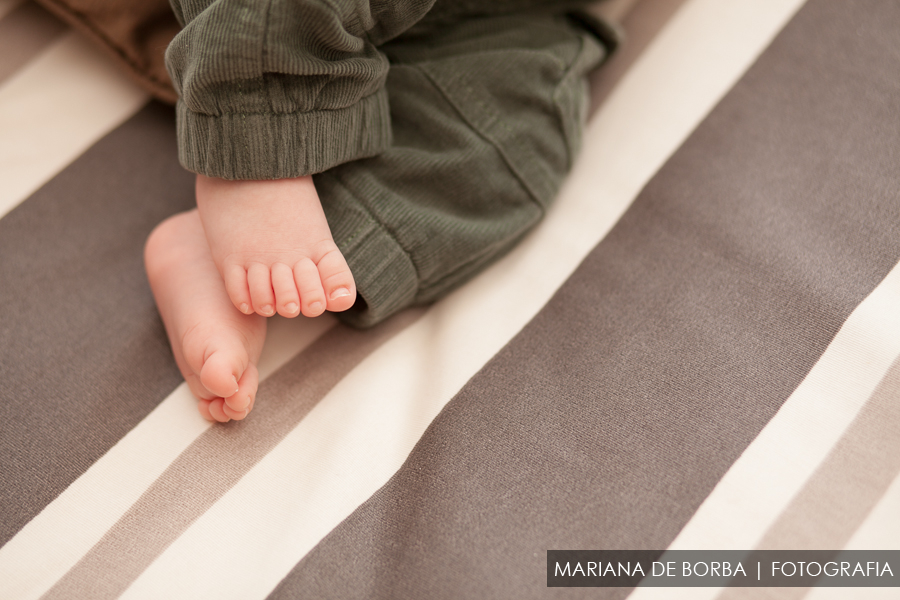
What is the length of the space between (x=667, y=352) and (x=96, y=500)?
55 centimetres

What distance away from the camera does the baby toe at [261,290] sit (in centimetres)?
56

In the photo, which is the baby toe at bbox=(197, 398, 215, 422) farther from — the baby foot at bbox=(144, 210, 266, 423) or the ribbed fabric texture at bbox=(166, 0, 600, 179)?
the ribbed fabric texture at bbox=(166, 0, 600, 179)

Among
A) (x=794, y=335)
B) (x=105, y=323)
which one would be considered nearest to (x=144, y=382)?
(x=105, y=323)

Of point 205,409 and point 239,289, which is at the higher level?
point 239,289

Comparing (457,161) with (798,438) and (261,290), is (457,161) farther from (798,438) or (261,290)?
(798,438)

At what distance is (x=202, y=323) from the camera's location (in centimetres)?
59

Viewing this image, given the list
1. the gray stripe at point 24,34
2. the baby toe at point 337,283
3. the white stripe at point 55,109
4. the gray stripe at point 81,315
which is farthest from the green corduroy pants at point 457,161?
the gray stripe at point 24,34

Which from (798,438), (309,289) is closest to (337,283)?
(309,289)

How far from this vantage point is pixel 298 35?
553mm

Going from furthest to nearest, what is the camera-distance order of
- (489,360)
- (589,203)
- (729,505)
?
(589,203), (489,360), (729,505)

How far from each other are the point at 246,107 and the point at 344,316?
0.23 metres

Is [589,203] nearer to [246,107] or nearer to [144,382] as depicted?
[246,107]

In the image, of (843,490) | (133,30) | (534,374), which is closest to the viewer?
(843,490)

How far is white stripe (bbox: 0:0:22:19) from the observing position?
0.81m
